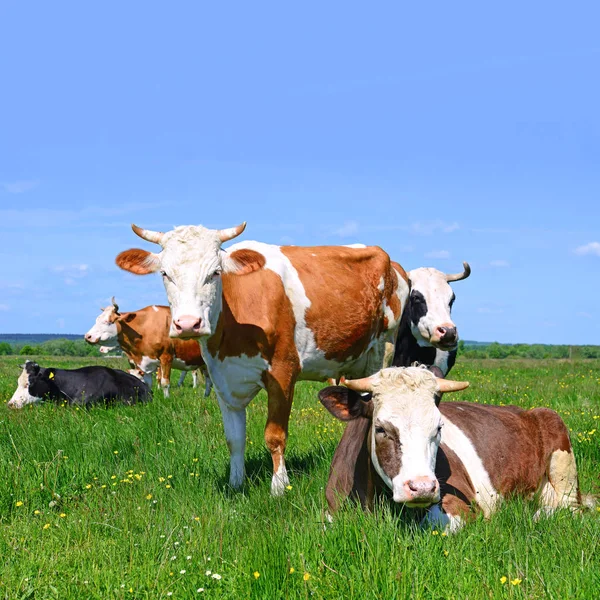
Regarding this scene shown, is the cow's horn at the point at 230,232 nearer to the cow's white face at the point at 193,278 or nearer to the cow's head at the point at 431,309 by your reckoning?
the cow's white face at the point at 193,278

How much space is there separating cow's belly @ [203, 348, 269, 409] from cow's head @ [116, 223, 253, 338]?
0.44m

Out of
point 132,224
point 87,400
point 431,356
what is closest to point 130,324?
point 87,400

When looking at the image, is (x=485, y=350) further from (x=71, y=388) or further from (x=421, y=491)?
(x=421, y=491)

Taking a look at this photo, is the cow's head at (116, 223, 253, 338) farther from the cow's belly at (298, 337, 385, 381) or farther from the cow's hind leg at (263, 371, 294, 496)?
the cow's belly at (298, 337, 385, 381)

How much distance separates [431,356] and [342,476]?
5.43m

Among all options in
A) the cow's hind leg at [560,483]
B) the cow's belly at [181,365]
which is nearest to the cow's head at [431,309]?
the cow's hind leg at [560,483]

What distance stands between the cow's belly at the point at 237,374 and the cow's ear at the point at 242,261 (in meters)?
0.85

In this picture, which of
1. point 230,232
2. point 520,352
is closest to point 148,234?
point 230,232

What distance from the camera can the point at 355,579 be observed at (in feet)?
13.3

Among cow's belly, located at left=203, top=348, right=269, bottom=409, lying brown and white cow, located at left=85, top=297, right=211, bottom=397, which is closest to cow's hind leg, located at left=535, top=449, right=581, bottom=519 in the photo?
cow's belly, located at left=203, top=348, right=269, bottom=409

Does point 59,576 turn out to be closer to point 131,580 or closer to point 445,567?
point 131,580

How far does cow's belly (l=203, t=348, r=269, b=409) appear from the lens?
708cm

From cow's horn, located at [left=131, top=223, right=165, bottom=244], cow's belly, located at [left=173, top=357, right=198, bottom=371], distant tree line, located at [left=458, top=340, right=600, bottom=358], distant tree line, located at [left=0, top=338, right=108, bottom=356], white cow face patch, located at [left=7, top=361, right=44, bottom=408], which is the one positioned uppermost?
cow's horn, located at [left=131, top=223, right=165, bottom=244]

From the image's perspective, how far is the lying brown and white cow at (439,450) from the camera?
184 inches
